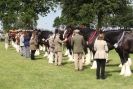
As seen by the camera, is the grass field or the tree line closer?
the grass field

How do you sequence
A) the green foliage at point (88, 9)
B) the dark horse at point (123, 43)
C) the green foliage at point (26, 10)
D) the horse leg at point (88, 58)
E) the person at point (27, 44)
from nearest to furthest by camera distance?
the dark horse at point (123, 43), the horse leg at point (88, 58), the person at point (27, 44), the green foliage at point (88, 9), the green foliage at point (26, 10)

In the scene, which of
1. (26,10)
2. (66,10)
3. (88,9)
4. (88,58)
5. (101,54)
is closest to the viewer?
(101,54)

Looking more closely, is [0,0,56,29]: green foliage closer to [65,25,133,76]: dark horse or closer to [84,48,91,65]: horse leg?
[84,48,91,65]: horse leg

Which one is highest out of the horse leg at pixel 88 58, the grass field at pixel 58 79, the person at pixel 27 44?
the grass field at pixel 58 79

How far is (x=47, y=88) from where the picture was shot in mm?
17016

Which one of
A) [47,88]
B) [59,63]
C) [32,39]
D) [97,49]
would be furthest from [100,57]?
[32,39]

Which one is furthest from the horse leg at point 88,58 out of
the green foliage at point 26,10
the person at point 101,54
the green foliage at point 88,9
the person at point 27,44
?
the green foliage at point 26,10

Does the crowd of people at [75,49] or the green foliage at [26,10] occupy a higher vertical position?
the crowd of people at [75,49]

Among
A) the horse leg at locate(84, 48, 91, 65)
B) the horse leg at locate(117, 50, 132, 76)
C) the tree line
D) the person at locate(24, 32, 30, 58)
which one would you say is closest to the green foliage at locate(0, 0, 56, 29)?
the tree line

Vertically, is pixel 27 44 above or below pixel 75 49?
below

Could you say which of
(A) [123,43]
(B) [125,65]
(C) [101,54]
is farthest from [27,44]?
(C) [101,54]

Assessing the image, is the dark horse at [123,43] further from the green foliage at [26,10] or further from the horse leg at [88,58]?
the green foliage at [26,10]

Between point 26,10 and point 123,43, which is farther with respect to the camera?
point 26,10

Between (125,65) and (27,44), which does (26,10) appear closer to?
(27,44)
